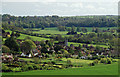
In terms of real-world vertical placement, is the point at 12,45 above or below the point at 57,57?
above

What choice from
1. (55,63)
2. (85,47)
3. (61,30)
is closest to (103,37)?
(85,47)

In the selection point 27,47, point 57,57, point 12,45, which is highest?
point 12,45

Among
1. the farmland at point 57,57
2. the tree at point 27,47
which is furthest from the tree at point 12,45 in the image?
the tree at point 27,47

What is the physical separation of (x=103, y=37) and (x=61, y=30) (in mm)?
19472

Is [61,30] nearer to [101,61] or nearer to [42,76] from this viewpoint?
[101,61]

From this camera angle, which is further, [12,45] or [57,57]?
[12,45]

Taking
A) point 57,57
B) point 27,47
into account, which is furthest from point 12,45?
point 57,57

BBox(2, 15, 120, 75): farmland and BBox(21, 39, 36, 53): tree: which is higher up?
BBox(21, 39, 36, 53): tree

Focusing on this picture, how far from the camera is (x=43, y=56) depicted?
30.2 m

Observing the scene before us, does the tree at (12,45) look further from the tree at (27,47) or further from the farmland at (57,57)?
the tree at (27,47)

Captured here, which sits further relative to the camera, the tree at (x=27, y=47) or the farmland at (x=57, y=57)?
the tree at (x=27, y=47)

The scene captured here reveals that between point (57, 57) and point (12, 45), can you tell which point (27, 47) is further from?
point (57, 57)

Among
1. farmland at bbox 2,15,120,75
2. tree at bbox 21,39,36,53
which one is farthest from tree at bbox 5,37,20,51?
tree at bbox 21,39,36,53

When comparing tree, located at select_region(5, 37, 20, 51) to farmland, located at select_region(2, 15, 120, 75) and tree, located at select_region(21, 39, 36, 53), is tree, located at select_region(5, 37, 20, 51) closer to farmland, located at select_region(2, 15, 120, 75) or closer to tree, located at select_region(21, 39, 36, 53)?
farmland, located at select_region(2, 15, 120, 75)
